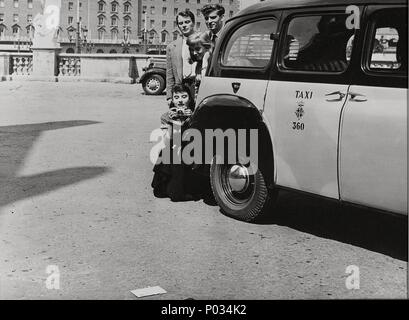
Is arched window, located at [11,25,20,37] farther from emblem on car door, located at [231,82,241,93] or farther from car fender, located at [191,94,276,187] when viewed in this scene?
emblem on car door, located at [231,82,241,93]

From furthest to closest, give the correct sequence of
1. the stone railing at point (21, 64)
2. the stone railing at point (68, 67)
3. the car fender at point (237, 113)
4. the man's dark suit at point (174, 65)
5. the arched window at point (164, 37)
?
the arched window at point (164, 37) → the stone railing at point (21, 64) → the stone railing at point (68, 67) → the man's dark suit at point (174, 65) → the car fender at point (237, 113)

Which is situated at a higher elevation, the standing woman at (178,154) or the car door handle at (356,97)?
the car door handle at (356,97)

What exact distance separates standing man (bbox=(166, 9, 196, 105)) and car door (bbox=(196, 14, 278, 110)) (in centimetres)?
119

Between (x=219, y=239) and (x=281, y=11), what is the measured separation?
2.06m

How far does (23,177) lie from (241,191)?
11.0 feet

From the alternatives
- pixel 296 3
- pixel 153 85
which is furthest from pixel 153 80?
pixel 296 3

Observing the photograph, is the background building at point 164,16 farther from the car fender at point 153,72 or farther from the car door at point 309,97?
the car door at point 309,97

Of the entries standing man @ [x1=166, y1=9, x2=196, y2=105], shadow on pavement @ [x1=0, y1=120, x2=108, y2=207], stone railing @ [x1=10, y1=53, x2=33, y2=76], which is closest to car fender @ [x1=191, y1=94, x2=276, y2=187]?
standing man @ [x1=166, y1=9, x2=196, y2=105]

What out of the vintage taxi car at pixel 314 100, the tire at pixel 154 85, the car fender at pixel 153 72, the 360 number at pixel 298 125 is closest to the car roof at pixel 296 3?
the vintage taxi car at pixel 314 100

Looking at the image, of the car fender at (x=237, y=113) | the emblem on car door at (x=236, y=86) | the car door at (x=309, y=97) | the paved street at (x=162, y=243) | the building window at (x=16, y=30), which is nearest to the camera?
the paved street at (x=162, y=243)

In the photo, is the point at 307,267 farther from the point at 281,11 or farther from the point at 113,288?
the point at 281,11

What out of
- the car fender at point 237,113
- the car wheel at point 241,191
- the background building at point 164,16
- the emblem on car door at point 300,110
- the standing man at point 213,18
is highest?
the background building at point 164,16

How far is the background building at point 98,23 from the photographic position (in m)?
122

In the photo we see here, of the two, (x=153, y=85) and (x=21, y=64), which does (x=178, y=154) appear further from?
(x=21, y=64)
